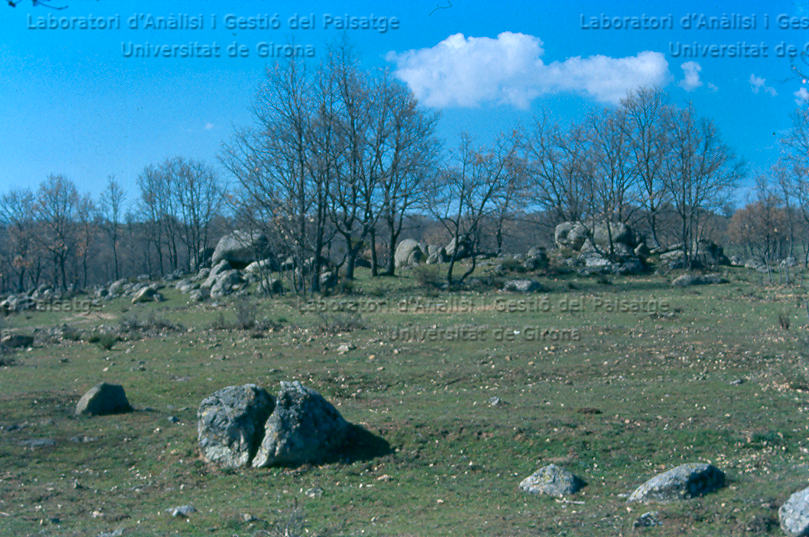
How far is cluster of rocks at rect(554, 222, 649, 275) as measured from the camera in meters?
39.5

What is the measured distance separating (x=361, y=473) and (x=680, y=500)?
3762mm

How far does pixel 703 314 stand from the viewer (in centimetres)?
1988

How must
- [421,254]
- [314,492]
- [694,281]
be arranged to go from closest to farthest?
1. [314,492]
2. [694,281]
3. [421,254]

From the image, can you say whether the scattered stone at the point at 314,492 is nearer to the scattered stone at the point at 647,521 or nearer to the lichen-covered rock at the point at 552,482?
the lichen-covered rock at the point at 552,482

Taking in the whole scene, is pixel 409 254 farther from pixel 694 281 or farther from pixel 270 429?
pixel 270 429

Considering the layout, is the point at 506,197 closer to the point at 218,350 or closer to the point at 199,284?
the point at 218,350

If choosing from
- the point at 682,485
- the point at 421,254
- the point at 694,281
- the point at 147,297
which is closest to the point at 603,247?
the point at 694,281

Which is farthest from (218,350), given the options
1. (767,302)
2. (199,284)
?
(199,284)

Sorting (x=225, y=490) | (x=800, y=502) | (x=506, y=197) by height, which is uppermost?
(x=506, y=197)

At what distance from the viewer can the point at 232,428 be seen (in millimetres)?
8000

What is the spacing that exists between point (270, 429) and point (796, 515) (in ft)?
19.5

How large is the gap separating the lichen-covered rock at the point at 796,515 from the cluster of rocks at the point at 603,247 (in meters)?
34.6

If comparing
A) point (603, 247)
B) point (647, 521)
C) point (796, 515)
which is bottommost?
point (647, 521)

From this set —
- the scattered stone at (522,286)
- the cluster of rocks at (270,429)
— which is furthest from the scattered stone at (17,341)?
the scattered stone at (522,286)
